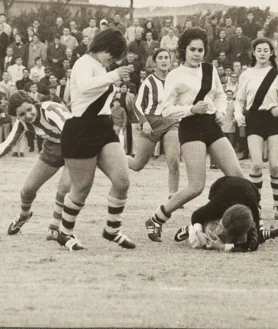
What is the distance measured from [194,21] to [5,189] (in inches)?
691

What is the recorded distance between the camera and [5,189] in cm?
1639

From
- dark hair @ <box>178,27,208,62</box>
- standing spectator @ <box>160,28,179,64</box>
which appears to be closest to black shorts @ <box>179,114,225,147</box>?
dark hair @ <box>178,27,208,62</box>

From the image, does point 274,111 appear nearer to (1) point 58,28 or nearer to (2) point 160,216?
(2) point 160,216

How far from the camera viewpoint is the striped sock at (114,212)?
962cm

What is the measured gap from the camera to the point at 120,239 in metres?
9.88

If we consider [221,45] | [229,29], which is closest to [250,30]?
[229,29]

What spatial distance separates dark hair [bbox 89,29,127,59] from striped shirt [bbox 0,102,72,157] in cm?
88

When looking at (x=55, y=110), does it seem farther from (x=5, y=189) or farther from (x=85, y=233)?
(x=5, y=189)

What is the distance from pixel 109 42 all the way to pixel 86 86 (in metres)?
0.49

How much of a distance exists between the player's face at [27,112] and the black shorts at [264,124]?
301 cm

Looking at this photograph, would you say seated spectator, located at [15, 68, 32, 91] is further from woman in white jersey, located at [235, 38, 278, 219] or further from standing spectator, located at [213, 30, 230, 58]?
woman in white jersey, located at [235, 38, 278, 219]

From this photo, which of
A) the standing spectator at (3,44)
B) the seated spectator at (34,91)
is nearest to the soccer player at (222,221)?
the seated spectator at (34,91)

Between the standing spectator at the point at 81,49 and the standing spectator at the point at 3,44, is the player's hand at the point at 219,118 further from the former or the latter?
the standing spectator at the point at 3,44

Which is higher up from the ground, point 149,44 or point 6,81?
point 149,44
